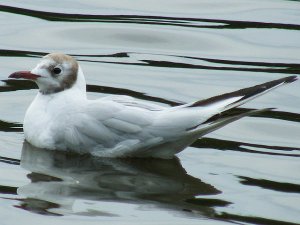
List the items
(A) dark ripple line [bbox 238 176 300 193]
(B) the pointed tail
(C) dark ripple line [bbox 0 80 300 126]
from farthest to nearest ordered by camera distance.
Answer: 1. (C) dark ripple line [bbox 0 80 300 126]
2. (B) the pointed tail
3. (A) dark ripple line [bbox 238 176 300 193]

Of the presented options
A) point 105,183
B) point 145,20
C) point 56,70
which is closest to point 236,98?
point 105,183

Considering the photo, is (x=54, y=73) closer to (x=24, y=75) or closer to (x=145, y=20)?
(x=24, y=75)

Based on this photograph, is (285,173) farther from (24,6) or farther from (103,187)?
(24,6)

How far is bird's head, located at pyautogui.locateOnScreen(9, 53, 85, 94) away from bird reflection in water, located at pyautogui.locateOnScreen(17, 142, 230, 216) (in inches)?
23.8

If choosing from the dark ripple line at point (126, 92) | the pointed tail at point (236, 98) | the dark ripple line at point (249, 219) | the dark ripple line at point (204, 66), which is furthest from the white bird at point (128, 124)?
the dark ripple line at point (204, 66)

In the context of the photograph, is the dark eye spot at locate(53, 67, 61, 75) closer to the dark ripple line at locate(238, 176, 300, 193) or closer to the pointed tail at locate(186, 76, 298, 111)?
the pointed tail at locate(186, 76, 298, 111)

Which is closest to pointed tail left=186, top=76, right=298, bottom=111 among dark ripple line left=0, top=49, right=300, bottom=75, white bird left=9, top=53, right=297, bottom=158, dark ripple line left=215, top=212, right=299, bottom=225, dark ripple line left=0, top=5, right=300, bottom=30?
white bird left=9, top=53, right=297, bottom=158

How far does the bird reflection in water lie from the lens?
8.48 m

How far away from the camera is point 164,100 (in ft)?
37.6

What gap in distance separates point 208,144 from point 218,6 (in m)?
5.89

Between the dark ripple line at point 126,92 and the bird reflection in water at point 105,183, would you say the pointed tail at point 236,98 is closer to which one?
the bird reflection in water at point 105,183

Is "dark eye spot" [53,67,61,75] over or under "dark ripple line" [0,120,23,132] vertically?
over

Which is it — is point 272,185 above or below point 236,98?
below

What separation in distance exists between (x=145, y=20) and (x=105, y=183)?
20.5ft
